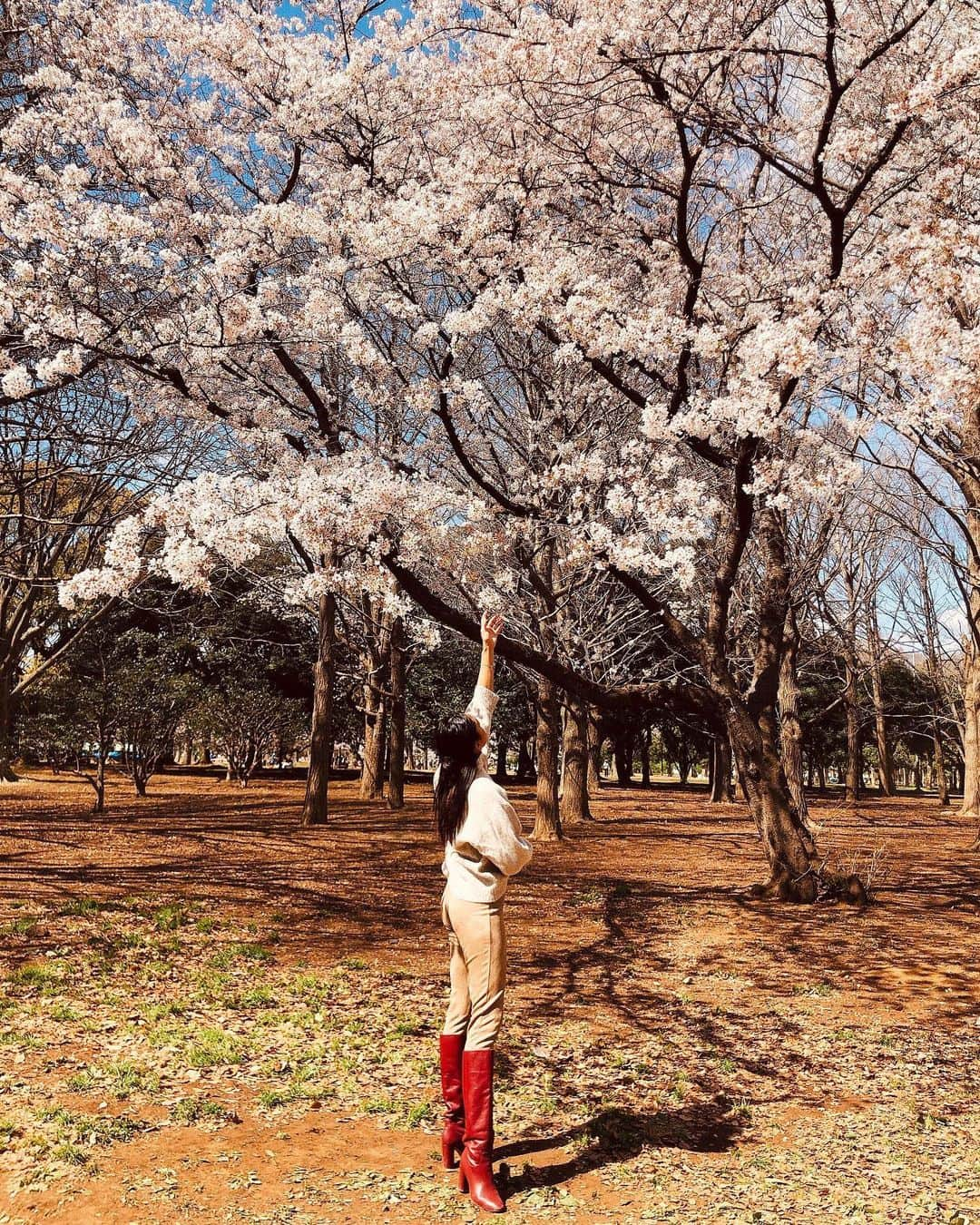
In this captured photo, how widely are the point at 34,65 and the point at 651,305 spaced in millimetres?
5883

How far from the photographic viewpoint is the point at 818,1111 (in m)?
4.29

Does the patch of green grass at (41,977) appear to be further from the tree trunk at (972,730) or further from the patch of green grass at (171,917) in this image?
the tree trunk at (972,730)

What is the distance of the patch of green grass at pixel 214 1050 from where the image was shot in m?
4.67

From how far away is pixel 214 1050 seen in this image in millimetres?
4816

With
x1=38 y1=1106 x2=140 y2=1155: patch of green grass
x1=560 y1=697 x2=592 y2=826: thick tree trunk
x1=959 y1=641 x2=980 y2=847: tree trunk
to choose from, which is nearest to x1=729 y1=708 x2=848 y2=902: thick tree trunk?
x1=38 y1=1106 x2=140 y2=1155: patch of green grass

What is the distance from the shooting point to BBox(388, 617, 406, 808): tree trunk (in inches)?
677

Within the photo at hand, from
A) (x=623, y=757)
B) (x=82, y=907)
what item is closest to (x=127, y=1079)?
(x=82, y=907)

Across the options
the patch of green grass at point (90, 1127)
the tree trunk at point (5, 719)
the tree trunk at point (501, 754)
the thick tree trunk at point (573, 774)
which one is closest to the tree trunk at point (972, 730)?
the thick tree trunk at point (573, 774)

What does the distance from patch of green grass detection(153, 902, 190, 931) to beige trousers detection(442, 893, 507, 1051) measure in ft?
15.1

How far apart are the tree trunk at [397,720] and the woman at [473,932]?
13.3 m

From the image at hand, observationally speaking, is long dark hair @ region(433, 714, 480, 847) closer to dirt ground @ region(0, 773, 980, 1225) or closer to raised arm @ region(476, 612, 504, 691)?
raised arm @ region(476, 612, 504, 691)

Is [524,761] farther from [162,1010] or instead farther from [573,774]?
[162,1010]

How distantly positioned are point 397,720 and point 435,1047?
12.7 metres

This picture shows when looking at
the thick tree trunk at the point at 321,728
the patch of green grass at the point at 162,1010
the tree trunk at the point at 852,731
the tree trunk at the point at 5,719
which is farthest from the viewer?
the tree trunk at the point at 852,731
